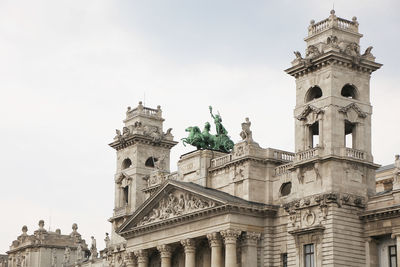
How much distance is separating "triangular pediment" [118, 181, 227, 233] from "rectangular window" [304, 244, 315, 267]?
23.4 feet

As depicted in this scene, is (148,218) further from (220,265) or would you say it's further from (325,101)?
(325,101)

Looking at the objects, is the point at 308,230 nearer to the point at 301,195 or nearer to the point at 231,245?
the point at 301,195

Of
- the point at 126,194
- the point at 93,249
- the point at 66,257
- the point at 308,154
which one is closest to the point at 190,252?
the point at 308,154

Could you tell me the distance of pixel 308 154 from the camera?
64.7m

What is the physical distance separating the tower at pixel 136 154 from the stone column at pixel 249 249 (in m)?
20.0

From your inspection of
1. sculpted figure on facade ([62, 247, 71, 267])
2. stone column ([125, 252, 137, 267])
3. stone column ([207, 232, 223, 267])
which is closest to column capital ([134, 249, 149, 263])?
stone column ([125, 252, 137, 267])

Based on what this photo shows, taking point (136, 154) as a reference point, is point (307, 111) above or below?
below

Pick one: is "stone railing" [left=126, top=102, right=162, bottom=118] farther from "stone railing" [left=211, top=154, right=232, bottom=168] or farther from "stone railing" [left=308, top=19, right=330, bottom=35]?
"stone railing" [left=308, top=19, right=330, bottom=35]

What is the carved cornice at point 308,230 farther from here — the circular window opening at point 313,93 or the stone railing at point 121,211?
the stone railing at point 121,211

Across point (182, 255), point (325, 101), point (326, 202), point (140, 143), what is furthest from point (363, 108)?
point (140, 143)

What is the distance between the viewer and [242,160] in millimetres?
70875

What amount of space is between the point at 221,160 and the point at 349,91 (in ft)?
40.7

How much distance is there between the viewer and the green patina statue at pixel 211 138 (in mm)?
77312

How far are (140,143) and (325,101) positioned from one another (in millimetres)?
28100
